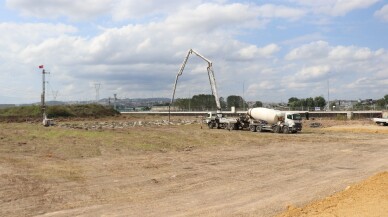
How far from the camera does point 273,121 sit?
47969 millimetres

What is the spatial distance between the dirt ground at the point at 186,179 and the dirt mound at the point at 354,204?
1.2 inches

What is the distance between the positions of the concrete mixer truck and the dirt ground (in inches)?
553

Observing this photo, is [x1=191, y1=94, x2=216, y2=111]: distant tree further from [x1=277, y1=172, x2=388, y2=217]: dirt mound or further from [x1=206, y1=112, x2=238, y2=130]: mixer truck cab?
[x1=277, y1=172, x2=388, y2=217]: dirt mound

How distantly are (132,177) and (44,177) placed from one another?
3624 mm

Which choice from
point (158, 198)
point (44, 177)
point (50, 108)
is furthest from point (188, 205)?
point (50, 108)

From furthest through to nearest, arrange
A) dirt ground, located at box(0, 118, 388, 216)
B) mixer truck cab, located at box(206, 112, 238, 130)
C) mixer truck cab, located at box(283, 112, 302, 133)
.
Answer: mixer truck cab, located at box(206, 112, 238, 130) → mixer truck cab, located at box(283, 112, 302, 133) → dirt ground, located at box(0, 118, 388, 216)

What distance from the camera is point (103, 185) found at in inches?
677

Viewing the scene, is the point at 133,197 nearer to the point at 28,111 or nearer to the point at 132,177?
the point at 132,177

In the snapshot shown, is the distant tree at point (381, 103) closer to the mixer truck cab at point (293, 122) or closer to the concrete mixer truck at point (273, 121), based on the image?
the concrete mixer truck at point (273, 121)

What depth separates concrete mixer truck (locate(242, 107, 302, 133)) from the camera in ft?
154

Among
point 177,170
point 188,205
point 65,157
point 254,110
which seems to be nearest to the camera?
point 188,205

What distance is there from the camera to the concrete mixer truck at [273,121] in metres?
46.8

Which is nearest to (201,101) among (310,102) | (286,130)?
(310,102)

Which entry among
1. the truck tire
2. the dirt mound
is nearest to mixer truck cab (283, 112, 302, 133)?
the truck tire
